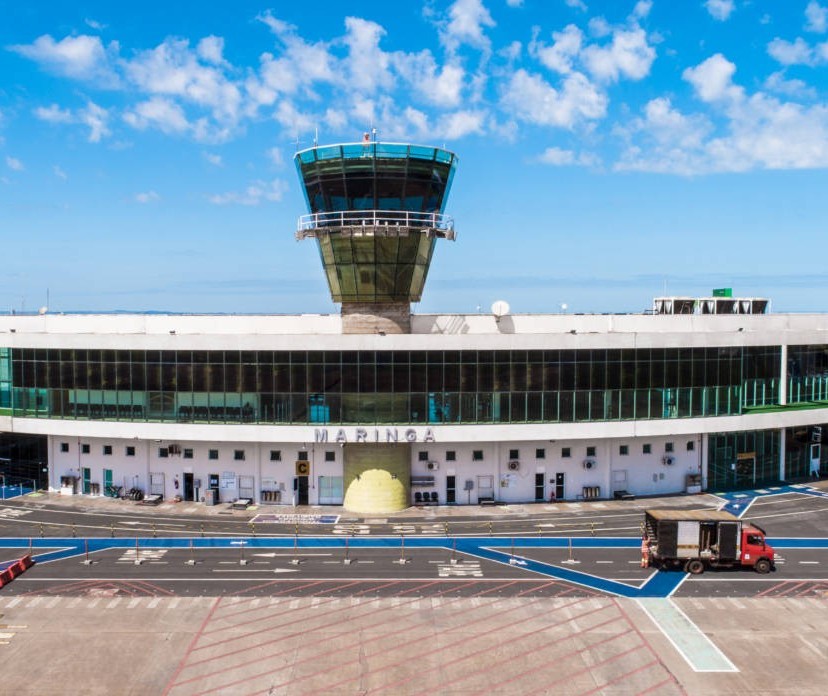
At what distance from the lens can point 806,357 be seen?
218ft

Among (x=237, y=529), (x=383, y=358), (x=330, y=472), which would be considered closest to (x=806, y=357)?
(x=383, y=358)

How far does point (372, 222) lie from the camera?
180ft

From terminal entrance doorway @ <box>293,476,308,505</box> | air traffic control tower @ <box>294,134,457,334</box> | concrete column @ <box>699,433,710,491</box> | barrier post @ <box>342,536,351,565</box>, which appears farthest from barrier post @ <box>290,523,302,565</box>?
concrete column @ <box>699,433,710,491</box>

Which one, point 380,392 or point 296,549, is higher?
point 380,392

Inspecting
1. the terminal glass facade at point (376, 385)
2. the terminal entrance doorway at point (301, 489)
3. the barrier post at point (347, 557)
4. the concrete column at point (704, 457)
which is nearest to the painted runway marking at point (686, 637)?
the barrier post at point (347, 557)

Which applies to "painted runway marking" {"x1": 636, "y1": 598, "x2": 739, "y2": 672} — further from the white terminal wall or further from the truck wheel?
the white terminal wall

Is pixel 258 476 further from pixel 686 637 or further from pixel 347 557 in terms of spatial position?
pixel 686 637

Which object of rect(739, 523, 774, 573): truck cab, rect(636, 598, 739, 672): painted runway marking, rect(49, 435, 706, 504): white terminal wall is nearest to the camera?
rect(636, 598, 739, 672): painted runway marking

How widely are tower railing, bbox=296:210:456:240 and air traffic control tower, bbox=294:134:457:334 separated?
76mm

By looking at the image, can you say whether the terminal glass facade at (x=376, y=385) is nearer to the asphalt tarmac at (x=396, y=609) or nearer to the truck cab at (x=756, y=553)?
the asphalt tarmac at (x=396, y=609)

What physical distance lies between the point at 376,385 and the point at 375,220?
12.5 metres

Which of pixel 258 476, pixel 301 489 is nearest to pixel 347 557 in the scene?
pixel 301 489

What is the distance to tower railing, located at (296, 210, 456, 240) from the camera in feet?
179

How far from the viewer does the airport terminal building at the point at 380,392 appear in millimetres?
55125
